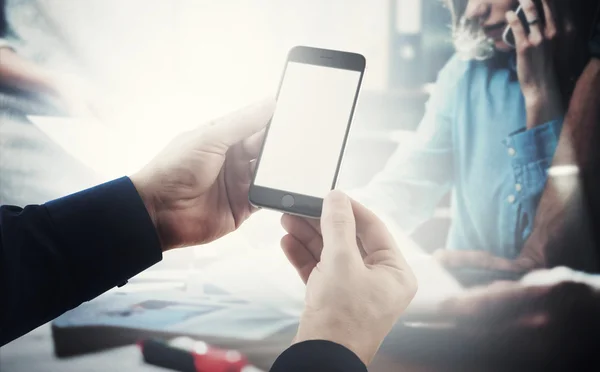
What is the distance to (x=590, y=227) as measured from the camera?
1051 mm

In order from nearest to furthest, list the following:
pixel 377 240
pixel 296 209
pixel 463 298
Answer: pixel 377 240 < pixel 296 209 < pixel 463 298

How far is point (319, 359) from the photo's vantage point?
403 mm

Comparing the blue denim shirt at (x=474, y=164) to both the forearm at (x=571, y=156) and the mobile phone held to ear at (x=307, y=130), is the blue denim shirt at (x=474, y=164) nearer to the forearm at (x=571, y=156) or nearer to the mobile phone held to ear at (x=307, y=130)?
the forearm at (x=571, y=156)

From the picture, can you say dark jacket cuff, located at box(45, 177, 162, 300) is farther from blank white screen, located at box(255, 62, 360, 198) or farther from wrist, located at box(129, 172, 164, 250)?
blank white screen, located at box(255, 62, 360, 198)

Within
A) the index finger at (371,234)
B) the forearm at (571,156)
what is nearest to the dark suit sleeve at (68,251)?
the index finger at (371,234)

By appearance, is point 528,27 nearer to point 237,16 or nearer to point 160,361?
point 237,16

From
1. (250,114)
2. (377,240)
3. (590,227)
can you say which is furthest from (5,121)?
(590,227)

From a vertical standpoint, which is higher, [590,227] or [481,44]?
[481,44]

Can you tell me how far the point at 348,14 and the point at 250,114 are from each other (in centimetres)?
47

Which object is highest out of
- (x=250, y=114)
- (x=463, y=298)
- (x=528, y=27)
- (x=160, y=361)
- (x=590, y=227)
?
(x=528, y=27)

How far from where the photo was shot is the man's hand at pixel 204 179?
67cm

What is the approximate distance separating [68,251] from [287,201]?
0.92 ft

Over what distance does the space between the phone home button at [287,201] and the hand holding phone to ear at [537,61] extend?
0.63 meters

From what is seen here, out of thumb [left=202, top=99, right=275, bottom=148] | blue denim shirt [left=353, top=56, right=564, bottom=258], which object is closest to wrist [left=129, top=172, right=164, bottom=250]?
thumb [left=202, top=99, right=275, bottom=148]
